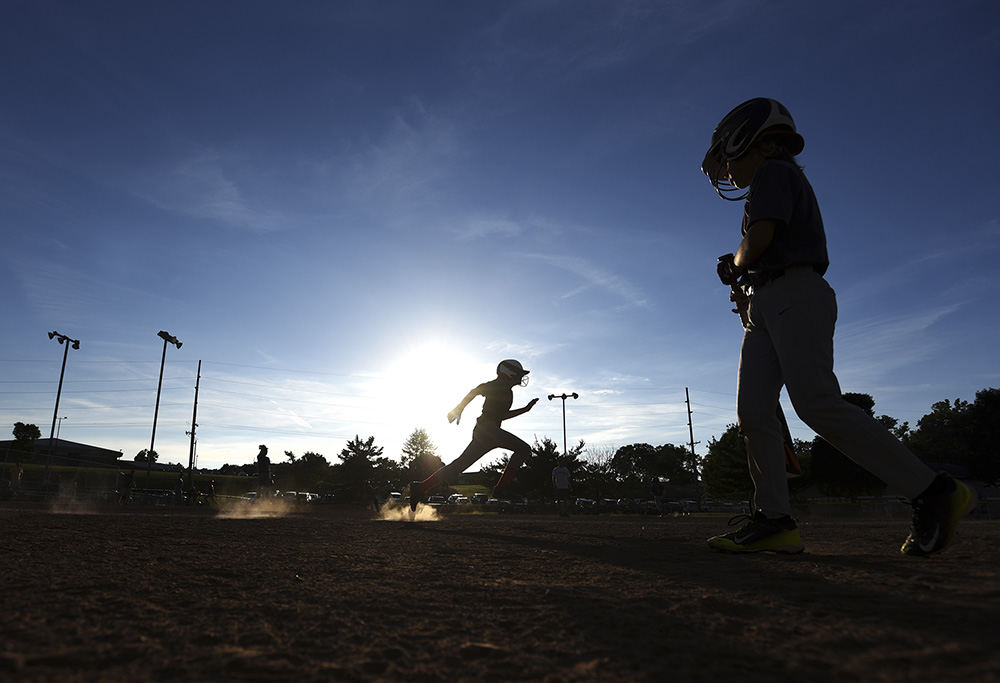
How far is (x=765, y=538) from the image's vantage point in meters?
3.07

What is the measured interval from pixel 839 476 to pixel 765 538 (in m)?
38.0

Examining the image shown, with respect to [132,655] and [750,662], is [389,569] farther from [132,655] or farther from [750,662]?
[750,662]

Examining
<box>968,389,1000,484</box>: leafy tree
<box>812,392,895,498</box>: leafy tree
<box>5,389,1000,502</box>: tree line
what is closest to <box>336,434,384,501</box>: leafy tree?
<box>5,389,1000,502</box>: tree line

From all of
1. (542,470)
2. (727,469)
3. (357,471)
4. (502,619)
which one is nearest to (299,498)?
(357,471)

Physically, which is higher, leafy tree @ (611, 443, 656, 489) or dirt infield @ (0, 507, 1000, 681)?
leafy tree @ (611, 443, 656, 489)

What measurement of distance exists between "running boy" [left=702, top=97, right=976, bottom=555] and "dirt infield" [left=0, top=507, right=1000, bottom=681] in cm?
35

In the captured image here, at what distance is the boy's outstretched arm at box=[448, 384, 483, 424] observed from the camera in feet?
30.7

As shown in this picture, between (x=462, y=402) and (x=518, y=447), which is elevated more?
(x=462, y=402)

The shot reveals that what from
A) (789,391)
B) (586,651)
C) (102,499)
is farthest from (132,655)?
(102,499)

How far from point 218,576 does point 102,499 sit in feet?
87.1

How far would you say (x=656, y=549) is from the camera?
3445mm

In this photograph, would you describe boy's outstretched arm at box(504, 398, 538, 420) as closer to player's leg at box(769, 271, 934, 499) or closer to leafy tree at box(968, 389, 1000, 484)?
player's leg at box(769, 271, 934, 499)

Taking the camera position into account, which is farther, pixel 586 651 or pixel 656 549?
pixel 656 549

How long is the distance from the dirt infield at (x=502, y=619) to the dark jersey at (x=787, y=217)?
4.92 ft
